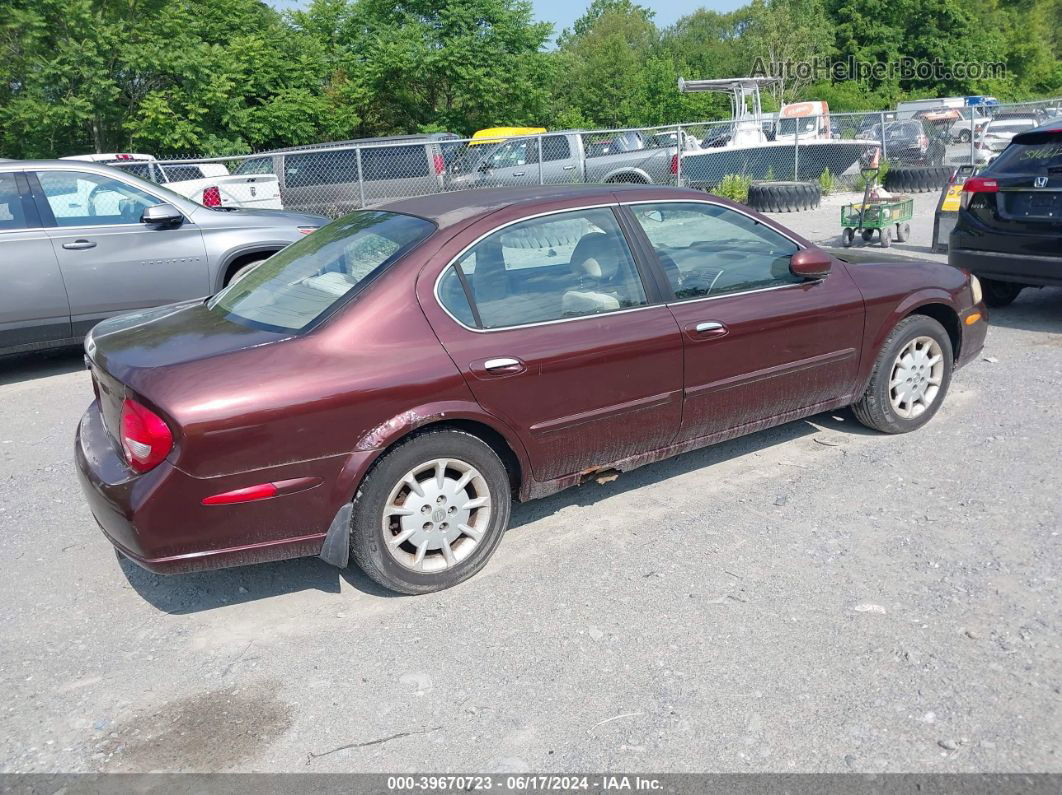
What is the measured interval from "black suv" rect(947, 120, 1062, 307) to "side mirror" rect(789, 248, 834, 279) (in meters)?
3.59

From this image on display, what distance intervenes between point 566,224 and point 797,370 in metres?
1.49

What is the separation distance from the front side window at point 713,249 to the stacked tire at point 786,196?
42.1 feet

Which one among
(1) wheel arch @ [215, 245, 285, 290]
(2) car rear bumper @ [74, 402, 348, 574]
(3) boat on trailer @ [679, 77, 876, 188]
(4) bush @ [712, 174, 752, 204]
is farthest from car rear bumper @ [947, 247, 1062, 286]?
(3) boat on trailer @ [679, 77, 876, 188]

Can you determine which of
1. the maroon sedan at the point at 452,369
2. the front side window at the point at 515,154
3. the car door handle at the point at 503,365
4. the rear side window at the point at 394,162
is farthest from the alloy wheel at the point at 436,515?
the front side window at the point at 515,154

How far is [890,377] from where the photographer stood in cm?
523

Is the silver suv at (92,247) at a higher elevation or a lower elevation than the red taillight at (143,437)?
higher

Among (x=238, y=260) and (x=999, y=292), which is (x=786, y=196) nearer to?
(x=999, y=292)

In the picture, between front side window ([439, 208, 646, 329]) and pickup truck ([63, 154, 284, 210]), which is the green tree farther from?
front side window ([439, 208, 646, 329])

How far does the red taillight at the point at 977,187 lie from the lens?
770 centimetres

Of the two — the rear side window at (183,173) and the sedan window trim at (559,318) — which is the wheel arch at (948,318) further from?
the rear side window at (183,173)

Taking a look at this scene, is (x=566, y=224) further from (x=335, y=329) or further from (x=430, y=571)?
(x=430, y=571)

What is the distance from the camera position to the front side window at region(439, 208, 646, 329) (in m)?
3.96

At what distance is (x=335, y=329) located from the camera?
3.64 m

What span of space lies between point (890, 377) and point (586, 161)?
1409 cm
